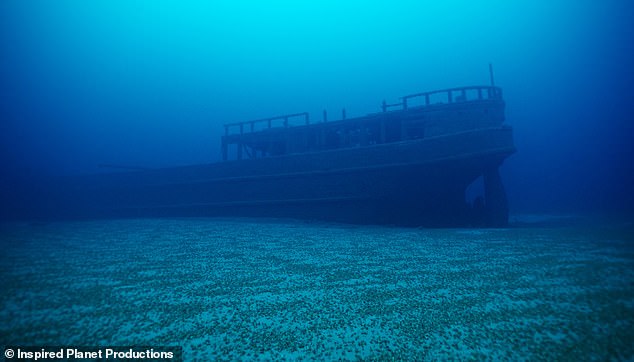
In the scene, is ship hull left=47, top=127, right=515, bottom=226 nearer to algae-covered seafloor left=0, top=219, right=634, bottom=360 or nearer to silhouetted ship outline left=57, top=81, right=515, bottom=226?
silhouetted ship outline left=57, top=81, right=515, bottom=226

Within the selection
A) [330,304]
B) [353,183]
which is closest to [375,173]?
[353,183]

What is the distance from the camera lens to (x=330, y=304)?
7.57 ft

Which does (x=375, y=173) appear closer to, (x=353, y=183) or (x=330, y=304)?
(x=353, y=183)

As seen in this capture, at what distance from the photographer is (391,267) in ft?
11.5

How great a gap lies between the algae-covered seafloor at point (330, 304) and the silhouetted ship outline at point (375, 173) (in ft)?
20.4

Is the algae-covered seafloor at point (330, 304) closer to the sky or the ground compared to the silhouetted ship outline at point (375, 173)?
closer to the ground

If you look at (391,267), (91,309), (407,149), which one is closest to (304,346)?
(91,309)

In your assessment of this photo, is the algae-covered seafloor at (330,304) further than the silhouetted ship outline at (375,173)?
No

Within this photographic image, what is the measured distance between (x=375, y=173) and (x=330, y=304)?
8819 mm

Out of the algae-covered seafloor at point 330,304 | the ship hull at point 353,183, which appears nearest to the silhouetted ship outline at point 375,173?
the ship hull at point 353,183

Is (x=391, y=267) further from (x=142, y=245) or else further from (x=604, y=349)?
(x=142, y=245)

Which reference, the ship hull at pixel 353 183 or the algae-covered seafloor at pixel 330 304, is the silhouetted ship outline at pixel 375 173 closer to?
the ship hull at pixel 353 183

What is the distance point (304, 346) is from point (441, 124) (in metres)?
11.0

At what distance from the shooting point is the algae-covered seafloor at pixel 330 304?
174cm
